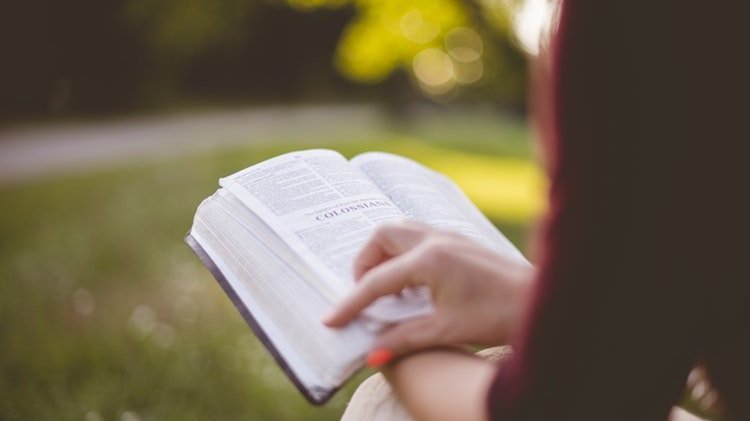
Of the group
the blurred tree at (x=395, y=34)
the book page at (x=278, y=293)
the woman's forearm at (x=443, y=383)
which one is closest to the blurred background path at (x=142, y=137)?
the blurred tree at (x=395, y=34)

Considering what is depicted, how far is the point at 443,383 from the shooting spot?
812mm

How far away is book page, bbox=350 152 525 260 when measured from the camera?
1257 millimetres

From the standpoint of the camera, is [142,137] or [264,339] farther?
[142,137]

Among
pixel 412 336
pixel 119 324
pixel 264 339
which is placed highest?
pixel 412 336

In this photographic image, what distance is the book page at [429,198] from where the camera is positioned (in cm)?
126

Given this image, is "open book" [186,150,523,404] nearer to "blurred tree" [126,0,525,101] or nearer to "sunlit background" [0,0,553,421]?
"sunlit background" [0,0,553,421]

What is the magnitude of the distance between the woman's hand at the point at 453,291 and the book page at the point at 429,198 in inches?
14.7

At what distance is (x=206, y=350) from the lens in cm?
301

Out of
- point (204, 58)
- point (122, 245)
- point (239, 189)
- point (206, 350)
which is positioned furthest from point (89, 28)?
point (239, 189)

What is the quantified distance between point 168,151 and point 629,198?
9.31m

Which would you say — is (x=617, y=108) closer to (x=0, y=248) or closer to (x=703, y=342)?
(x=703, y=342)

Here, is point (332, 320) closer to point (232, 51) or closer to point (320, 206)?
point (320, 206)

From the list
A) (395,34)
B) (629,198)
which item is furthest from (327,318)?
(395,34)

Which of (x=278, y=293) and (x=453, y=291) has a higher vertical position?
(x=453, y=291)
